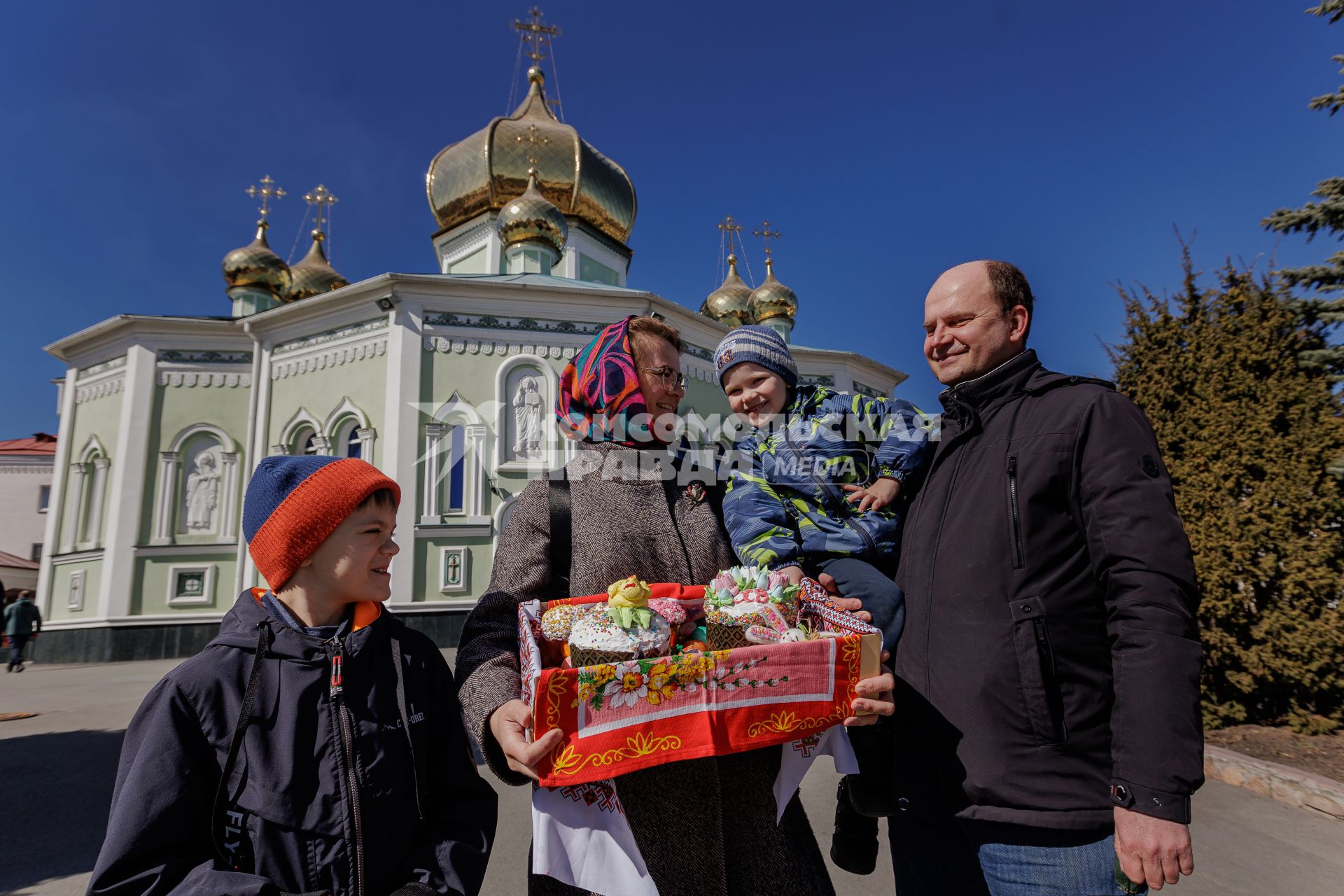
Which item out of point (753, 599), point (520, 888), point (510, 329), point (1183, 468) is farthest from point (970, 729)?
point (510, 329)

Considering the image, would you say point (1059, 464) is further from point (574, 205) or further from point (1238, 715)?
point (574, 205)

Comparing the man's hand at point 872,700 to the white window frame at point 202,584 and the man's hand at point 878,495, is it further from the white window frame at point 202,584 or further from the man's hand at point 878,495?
the white window frame at point 202,584

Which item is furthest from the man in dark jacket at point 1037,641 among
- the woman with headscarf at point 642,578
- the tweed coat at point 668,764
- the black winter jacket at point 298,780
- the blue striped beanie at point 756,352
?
the black winter jacket at point 298,780

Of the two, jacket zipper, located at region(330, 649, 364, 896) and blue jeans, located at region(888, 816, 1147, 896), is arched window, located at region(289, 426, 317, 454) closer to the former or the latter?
jacket zipper, located at region(330, 649, 364, 896)

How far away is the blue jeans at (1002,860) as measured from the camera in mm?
1564

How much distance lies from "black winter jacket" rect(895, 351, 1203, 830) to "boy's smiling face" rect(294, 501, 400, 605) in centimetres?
143

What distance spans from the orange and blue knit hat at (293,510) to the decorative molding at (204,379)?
57.0ft

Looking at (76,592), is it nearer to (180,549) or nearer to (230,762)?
(180,549)

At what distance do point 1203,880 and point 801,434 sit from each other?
3430mm

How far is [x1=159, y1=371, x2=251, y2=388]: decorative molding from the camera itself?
16.4 metres

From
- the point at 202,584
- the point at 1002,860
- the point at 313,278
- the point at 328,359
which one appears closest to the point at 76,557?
the point at 202,584

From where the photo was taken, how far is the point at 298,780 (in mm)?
1526

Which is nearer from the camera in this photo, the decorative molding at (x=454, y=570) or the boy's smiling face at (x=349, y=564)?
the boy's smiling face at (x=349, y=564)

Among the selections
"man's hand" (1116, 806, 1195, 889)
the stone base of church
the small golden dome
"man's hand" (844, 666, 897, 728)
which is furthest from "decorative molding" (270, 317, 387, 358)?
"man's hand" (1116, 806, 1195, 889)
